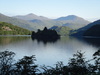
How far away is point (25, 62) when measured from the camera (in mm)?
28516

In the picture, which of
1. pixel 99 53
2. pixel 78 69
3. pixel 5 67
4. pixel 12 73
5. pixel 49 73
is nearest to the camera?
pixel 49 73

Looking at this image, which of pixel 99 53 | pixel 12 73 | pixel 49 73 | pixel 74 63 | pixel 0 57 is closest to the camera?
pixel 49 73

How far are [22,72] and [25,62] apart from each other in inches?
72.8

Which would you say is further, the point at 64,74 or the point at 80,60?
the point at 80,60

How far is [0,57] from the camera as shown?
3356 centimetres

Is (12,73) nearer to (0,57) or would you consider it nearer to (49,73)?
(0,57)

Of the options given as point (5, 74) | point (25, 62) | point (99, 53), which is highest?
point (99, 53)

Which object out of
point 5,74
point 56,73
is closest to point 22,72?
point 5,74

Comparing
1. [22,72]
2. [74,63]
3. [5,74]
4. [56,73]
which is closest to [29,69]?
[22,72]

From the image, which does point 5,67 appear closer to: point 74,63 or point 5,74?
point 5,74

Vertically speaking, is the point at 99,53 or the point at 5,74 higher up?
the point at 99,53

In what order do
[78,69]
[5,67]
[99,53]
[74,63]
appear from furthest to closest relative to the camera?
[5,67]
[74,63]
[99,53]
[78,69]

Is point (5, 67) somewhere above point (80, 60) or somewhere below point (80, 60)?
below

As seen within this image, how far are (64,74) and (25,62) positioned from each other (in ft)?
40.4
